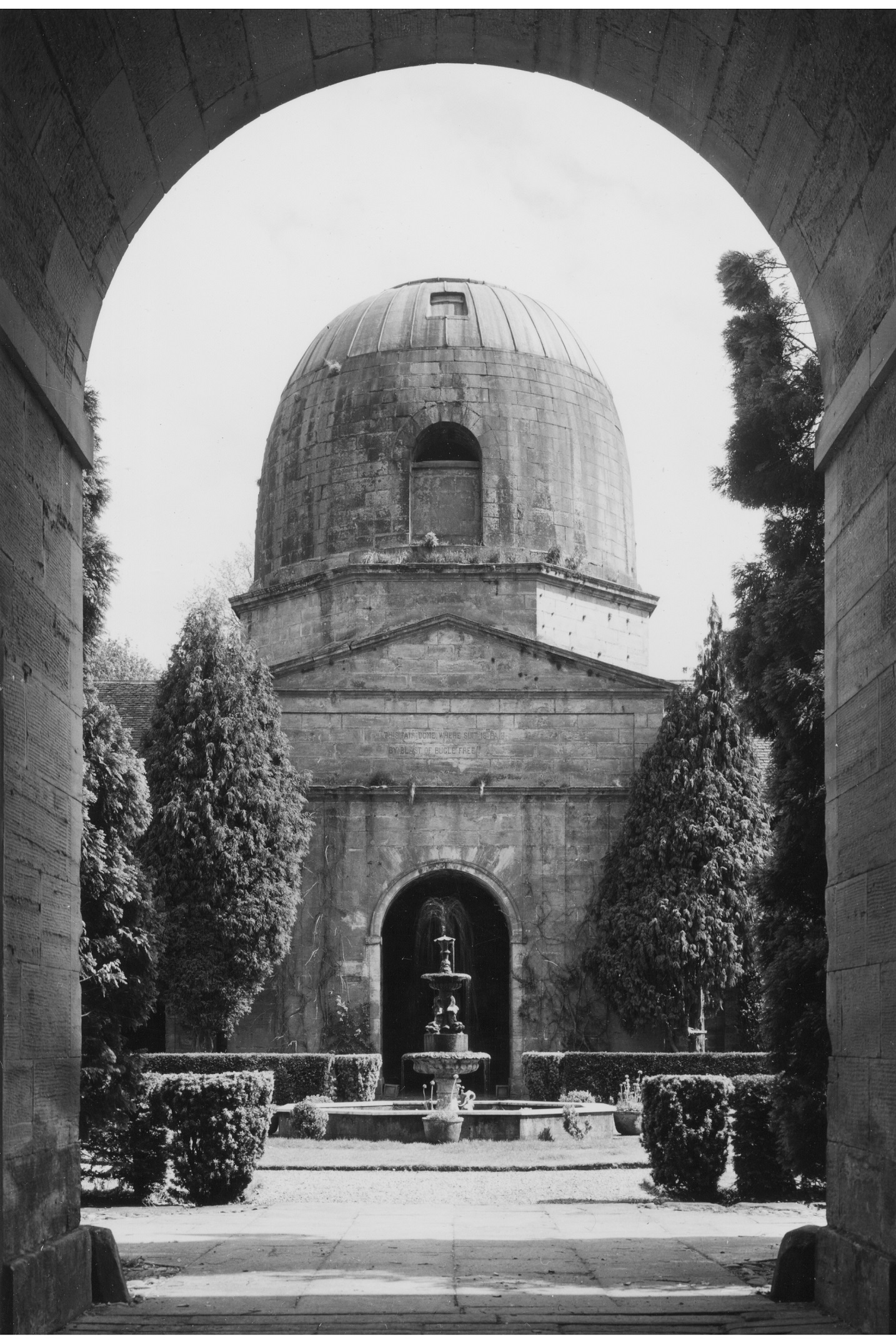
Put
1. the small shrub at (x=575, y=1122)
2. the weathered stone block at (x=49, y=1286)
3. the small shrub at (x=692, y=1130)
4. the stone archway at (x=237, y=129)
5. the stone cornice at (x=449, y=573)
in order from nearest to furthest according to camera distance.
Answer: the weathered stone block at (x=49, y=1286)
the stone archway at (x=237, y=129)
the small shrub at (x=692, y=1130)
the small shrub at (x=575, y=1122)
the stone cornice at (x=449, y=573)

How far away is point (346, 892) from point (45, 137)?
75.6 feet

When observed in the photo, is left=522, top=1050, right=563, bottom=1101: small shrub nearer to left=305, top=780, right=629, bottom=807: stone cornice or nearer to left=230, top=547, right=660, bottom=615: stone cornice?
left=305, top=780, right=629, bottom=807: stone cornice

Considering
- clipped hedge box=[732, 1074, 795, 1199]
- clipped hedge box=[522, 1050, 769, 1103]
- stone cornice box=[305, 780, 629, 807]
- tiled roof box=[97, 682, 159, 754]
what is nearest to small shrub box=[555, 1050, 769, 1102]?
clipped hedge box=[522, 1050, 769, 1103]

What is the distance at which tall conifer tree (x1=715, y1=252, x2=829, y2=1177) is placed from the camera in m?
10.9

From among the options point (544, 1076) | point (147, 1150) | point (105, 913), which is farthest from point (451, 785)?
point (105, 913)

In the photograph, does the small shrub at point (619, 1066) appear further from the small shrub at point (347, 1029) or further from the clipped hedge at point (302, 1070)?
the small shrub at point (347, 1029)

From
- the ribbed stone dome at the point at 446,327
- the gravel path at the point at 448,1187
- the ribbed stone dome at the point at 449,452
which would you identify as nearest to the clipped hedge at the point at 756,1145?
the gravel path at the point at 448,1187

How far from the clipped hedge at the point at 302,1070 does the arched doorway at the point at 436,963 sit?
3.48m

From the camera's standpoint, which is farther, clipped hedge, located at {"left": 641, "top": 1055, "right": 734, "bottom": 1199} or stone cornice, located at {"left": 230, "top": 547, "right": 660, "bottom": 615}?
stone cornice, located at {"left": 230, "top": 547, "right": 660, "bottom": 615}

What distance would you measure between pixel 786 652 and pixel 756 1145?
392cm

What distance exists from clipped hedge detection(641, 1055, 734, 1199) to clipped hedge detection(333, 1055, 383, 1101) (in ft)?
40.1

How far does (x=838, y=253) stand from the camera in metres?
7.92

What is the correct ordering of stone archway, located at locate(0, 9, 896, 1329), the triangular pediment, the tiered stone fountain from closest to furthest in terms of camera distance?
stone archway, located at locate(0, 9, 896, 1329) < the tiered stone fountain < the triangular pediment

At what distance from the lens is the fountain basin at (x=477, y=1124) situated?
2114 centimetres
